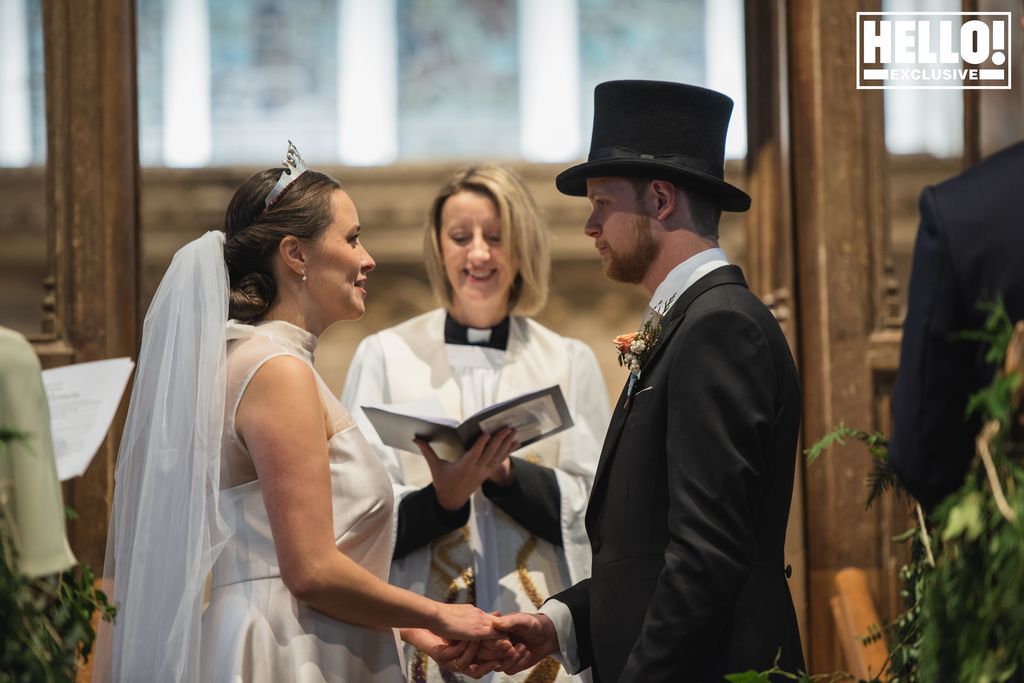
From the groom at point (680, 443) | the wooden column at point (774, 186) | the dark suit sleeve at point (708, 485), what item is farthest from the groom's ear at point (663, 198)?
the wooden column at point (774, 186)

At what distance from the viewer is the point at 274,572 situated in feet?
8.84

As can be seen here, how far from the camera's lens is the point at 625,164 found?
2711 millimetres

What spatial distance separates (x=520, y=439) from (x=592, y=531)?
607mm

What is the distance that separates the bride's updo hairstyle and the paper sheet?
83 centimetres

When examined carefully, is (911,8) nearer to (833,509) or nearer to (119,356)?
(833,509)

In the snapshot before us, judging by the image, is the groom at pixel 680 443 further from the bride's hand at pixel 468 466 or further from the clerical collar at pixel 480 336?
the clerical collar at pixel 480 336

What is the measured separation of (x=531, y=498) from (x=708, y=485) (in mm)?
1267

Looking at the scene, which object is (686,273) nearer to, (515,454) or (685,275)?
(685,275)

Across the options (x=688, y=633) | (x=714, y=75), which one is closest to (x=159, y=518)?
(x=688, y=633)

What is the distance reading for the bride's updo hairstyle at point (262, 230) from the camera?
2879 millimetres

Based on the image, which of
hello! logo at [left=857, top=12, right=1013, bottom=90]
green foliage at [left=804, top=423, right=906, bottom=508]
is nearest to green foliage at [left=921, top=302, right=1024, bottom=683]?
green foliage at [left=804, top=423, right=906, bottom=508]

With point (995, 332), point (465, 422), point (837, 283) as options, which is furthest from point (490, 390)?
point (995, 332)

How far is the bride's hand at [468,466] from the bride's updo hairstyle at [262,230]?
0.56 meters

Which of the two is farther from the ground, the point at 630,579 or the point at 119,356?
the point at 119,356
